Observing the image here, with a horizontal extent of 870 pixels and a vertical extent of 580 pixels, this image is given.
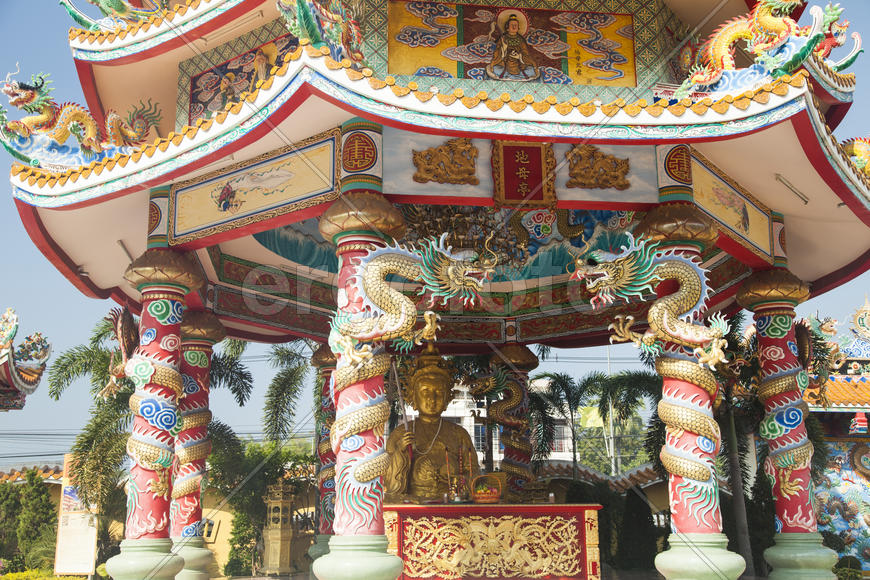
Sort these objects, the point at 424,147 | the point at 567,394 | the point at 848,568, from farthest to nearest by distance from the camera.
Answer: the point at 567,394
the point at 848,568
the point at 424,147

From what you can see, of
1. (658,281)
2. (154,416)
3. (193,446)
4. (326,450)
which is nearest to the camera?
(658,281)

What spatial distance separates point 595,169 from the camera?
28.7 ft

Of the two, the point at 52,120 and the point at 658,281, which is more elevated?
the point at 52,120

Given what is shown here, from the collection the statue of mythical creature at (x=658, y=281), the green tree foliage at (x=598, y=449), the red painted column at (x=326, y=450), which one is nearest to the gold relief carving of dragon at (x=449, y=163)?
the statue of mythical creature at (x=658, y=281)

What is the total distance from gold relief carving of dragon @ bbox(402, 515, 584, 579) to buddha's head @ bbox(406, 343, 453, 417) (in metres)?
2.98

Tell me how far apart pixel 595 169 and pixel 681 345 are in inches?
86.1

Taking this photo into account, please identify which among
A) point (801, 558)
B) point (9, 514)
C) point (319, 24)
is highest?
point (319, 24)

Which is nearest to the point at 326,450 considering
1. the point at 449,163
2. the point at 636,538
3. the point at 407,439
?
the point at 407,439

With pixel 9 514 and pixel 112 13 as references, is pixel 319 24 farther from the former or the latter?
pixel 9 514

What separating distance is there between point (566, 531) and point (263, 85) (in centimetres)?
644

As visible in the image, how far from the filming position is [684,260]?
8305mm

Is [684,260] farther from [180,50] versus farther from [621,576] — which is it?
[621,576]

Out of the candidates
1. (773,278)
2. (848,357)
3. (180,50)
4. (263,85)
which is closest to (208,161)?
(263,85)

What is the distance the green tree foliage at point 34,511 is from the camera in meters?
23.2
